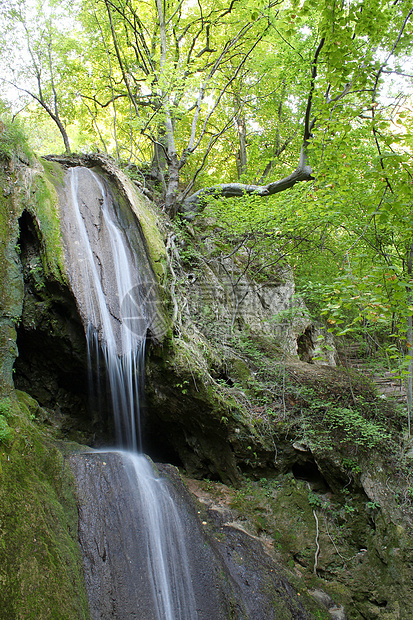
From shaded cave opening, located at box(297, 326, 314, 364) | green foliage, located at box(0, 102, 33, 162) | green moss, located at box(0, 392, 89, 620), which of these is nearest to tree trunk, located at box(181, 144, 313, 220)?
green foliage, located at box(0, 102, 33, 162)

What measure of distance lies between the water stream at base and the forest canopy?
2897 mm

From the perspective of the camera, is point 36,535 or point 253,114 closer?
point 36,535

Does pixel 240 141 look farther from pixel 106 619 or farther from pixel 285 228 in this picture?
pixel 106 619

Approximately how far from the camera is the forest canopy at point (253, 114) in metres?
5.11

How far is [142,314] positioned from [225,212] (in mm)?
3553

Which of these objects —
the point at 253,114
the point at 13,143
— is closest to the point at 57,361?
the point at 13,143

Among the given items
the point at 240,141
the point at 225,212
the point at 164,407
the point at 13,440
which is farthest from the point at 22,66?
the point at 13,440

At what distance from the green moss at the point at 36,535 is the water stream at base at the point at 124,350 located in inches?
19.7

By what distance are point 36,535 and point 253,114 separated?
43.4 ft

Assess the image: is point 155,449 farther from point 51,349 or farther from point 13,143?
point 13,143

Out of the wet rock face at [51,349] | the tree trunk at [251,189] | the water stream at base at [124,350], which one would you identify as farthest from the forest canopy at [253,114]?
the wet rock face at [51,349]

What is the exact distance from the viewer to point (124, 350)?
5246 mm

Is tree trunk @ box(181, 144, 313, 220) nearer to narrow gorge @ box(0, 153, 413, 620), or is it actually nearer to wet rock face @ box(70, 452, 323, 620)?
narrow gorge @ box(0, 153, 413, 620)

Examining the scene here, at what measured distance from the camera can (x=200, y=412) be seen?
19.5 ft
